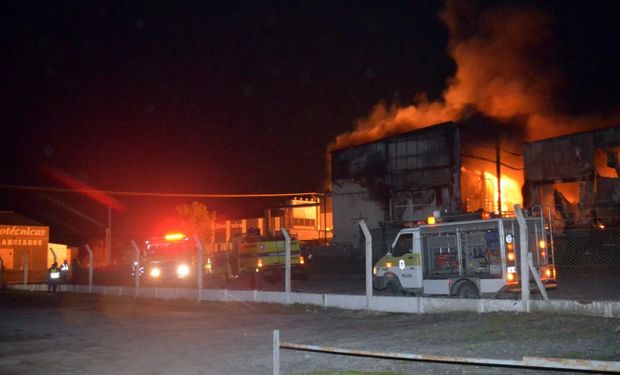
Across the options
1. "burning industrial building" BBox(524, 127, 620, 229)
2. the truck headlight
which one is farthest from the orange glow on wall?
the truck headlight

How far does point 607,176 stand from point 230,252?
20170mm

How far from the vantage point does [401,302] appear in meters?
14.4

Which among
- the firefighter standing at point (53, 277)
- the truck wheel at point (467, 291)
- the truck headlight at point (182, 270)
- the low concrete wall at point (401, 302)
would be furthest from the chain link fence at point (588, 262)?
the firefighter standing at point (53, 277)

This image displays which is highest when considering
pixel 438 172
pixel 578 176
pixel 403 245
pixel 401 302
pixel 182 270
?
pixel 438 172

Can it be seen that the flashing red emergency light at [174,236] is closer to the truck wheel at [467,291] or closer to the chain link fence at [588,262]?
the chain link fence at [588,262]

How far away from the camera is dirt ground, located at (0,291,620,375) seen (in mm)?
8641

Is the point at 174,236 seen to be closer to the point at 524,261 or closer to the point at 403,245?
the point at 403,245

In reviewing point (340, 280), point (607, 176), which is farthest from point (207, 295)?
point (607, 176)

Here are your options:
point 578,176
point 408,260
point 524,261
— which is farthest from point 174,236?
point 578,176

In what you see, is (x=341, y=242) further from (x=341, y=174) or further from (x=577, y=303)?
(x=577, y=303)

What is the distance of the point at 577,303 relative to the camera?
11.2 meters

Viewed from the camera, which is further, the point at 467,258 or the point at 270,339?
the point at 467,258

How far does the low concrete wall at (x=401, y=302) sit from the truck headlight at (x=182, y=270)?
3.76 meters

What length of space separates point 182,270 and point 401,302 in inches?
594
